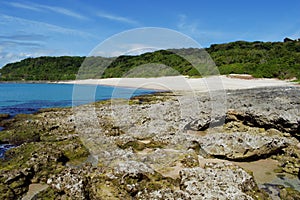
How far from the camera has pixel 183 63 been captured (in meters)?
68.0

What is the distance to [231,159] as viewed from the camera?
9969 millimetres

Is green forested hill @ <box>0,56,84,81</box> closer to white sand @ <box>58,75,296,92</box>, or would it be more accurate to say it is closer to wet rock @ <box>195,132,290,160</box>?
white sand @ <box>58,75,296,92</box>

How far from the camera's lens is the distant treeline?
48938 millimetres

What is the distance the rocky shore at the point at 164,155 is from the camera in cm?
676

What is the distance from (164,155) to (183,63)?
60142 mm

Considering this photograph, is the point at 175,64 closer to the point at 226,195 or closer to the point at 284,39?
the point at 284,39

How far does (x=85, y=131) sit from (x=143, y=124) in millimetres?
3096

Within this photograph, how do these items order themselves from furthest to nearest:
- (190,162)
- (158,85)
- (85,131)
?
(158,85) < (85,131) < (190,162)

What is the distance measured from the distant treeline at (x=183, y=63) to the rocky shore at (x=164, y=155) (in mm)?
12739

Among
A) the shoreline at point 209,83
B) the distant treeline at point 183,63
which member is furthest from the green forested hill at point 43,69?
the shoreline at point 209,83

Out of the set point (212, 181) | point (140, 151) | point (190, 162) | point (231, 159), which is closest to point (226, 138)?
point (231, 159)

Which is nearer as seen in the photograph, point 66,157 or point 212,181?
point 212,181

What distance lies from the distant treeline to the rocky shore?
→ 41.8 feet

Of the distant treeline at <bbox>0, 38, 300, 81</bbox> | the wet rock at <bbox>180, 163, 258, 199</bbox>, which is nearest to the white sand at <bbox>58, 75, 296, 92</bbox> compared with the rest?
the distant treeline at <bbox>0, 38, 300, 81</bbox>
